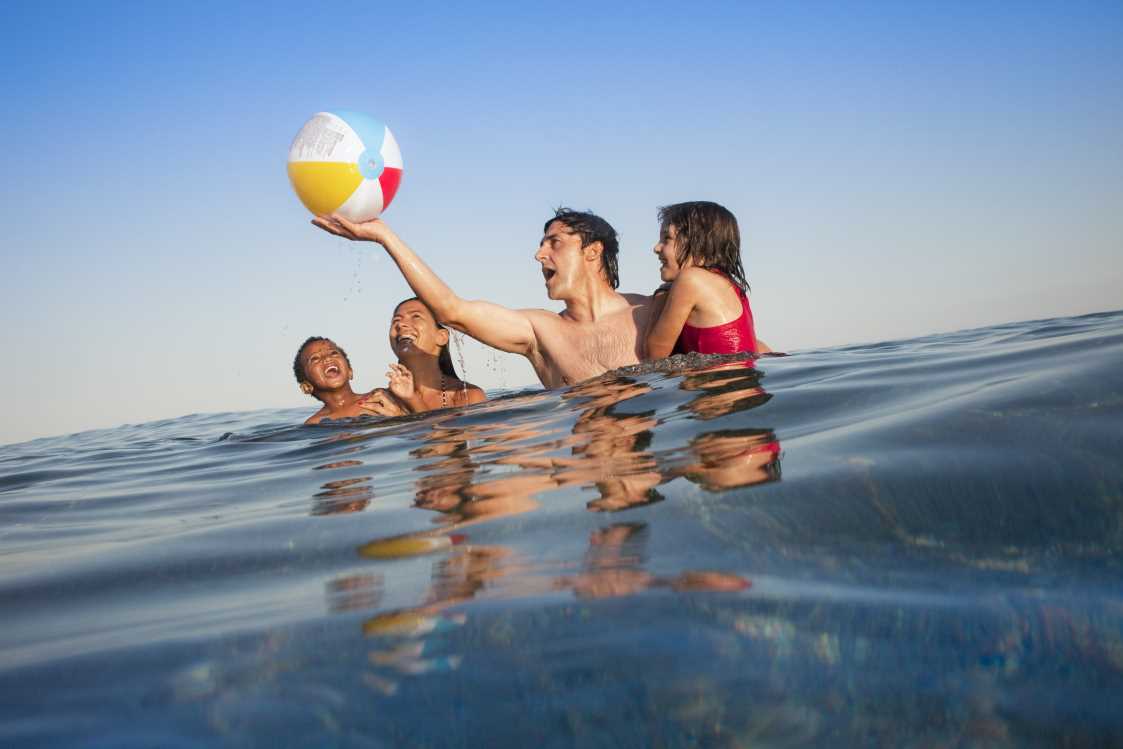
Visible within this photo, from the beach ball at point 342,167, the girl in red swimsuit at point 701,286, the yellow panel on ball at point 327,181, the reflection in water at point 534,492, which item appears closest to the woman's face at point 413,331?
the beach ball at point 342,167

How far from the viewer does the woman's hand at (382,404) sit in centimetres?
734

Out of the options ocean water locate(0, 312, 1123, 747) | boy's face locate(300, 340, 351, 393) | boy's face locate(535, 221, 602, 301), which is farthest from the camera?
boy's face locate(300, 340, 351, 393)

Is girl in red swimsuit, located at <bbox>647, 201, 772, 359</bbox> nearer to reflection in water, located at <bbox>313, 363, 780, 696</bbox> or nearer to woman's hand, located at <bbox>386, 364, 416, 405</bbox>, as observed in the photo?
reflection in water, located at <bbox>313, 363, 780, 696</bbox>

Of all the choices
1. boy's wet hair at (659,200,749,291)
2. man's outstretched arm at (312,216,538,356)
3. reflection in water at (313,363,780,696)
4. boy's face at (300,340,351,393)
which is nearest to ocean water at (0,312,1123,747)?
reflection in water at (313,363,780,696)

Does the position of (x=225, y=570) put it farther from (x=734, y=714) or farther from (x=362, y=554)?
(x=734, y=714)

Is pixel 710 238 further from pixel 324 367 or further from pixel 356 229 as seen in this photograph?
pixel 324 367

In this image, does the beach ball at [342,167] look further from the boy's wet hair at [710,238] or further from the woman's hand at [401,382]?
the boy's wet hair at [710,238]

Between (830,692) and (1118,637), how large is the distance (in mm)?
436

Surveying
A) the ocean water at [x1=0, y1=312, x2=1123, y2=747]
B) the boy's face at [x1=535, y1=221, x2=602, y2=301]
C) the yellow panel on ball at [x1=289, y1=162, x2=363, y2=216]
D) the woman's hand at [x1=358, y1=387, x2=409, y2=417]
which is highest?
the yellow panel on ball at [x1=289, y1=162, x2=363, y2=216]

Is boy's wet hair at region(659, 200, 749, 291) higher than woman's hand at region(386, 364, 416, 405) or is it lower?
higher

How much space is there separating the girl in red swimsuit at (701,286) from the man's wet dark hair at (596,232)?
0.62 metres

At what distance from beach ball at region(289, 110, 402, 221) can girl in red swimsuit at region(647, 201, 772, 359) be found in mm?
2082

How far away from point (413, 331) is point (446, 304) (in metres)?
1.20

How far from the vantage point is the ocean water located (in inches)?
44.9
